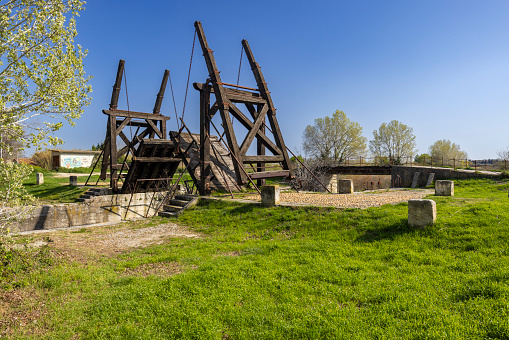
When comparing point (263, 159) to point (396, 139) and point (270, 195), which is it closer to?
point (270, 195)

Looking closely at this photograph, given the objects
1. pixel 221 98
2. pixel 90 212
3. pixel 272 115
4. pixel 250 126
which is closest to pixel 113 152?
pixel 90 212

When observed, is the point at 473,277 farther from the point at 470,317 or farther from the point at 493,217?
the point at 493,217

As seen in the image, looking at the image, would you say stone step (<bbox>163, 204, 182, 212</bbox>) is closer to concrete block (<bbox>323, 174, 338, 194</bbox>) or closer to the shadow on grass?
the shadow on grass

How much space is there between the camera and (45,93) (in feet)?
13.9

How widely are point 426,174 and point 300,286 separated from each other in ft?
72.5

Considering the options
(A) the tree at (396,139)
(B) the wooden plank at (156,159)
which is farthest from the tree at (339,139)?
(B) the wooden plank at (156,159)

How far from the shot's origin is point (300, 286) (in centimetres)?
424

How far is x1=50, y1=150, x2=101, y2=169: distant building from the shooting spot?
3631 cm

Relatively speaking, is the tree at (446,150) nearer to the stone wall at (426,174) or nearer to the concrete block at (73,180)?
the stone wall at (426,174)

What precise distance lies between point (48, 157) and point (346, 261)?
43.3m

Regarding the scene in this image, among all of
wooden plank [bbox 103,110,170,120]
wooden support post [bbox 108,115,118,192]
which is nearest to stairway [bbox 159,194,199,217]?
wooden support post [bbox 108,115,118,192]

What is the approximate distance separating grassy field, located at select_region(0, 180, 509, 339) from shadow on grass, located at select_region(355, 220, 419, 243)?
0.07 feet

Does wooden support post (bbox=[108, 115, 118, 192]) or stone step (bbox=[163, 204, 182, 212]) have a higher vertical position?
wooden support post (bbox=[108, 115, 118, 192])

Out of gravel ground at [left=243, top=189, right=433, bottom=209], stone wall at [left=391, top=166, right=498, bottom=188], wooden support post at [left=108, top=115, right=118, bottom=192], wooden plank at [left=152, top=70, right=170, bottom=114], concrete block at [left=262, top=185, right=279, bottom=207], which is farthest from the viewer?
stone wall at [left=391, top=166, right=498, bottom=188]
